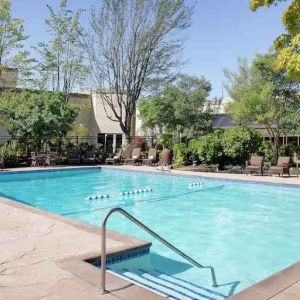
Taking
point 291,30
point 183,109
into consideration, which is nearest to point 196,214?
point 291,30

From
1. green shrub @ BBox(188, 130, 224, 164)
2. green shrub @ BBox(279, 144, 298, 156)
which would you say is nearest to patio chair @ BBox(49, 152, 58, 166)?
green shrub @ BBox(188, 130, 224, 164)

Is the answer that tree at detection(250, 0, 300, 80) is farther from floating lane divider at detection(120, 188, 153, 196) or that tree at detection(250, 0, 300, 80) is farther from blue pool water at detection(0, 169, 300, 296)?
floating lane divider at detection(120, 188, 153, 196)

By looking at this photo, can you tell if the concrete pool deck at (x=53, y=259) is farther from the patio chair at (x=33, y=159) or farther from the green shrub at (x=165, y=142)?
the green shrub at (x=165, y=142)

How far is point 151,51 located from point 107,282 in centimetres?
2391

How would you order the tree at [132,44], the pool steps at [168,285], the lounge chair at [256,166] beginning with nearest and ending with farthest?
the pool steps at [168,285] → the lounge chair at [256,166] → the tree at [132,44]

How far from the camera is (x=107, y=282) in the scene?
13.7 ft

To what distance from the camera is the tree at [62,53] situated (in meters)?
25.6

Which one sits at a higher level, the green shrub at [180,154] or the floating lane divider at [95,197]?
the green shrub at [180,154]

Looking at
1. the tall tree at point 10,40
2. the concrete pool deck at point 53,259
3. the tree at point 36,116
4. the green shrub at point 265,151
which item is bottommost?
the concrete pool deck at point 53,259

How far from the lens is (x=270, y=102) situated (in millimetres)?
19703

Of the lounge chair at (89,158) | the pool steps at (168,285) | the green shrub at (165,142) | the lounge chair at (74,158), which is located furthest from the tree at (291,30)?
the lounge chair at (89,158)

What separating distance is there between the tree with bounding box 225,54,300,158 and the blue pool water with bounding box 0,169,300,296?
A: 17.1ft

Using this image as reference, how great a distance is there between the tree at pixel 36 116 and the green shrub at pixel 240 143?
8.39 m

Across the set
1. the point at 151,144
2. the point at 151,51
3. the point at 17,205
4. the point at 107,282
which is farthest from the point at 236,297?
the point at 151,51
